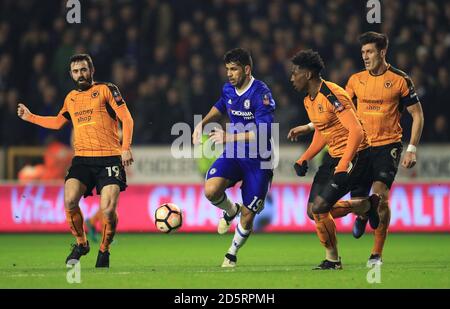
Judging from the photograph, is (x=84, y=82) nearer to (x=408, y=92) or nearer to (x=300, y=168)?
(x=300, y=168)

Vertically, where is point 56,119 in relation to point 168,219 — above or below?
above

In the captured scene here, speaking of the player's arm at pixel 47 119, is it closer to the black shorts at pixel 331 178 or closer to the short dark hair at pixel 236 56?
the short dark hair at pixel 236 56

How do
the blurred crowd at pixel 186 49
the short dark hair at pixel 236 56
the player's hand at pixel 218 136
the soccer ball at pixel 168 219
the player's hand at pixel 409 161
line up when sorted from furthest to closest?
the blurred crowd at pixel 186 49
the soccer ball at pixel 168 219
the short dark hair at pixel 236 56
the player's hand at pixel 409 161
the player's hand at pixel 218 136

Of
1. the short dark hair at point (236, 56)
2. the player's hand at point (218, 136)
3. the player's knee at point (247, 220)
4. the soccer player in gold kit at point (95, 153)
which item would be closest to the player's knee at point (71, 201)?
the soccer player in gold kit at point (95, 153)

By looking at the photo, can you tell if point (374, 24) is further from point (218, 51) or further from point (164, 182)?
point (164, 182)

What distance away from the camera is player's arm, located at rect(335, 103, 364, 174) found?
9500 mm

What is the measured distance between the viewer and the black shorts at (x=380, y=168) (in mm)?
10305

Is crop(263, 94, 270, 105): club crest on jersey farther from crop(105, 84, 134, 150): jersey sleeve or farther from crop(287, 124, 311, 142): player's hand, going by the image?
crop(105, 84, 134, 150): jersey sleeve

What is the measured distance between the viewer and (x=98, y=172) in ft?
34.2

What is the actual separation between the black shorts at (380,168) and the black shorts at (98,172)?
7.43ft

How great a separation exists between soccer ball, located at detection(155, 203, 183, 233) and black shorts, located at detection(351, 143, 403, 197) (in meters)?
1.89

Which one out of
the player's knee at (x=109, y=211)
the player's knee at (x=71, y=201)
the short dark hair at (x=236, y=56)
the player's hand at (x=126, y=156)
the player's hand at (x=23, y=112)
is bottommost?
the player's knee at (x=109, y=211)

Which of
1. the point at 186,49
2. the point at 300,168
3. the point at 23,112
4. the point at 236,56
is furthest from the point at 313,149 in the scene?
the point at 186,49

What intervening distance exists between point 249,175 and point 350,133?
57.9 inches
